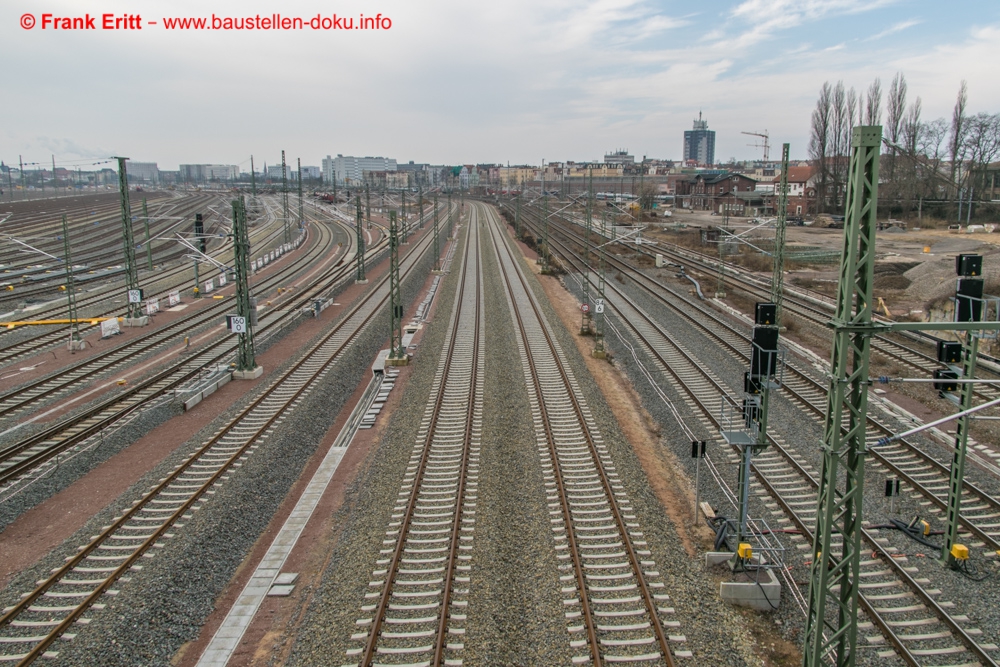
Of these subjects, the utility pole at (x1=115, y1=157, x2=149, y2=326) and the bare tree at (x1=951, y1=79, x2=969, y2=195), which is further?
the bare tree at (x1=951, y1=79, x2=969, y2=195)

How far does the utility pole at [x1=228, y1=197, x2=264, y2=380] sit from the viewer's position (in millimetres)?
22250

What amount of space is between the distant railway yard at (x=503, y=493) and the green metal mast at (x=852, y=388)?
0.05 metres

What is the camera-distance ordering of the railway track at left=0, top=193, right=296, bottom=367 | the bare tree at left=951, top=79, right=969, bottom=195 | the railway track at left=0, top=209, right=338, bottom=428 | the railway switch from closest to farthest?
the railway switch < the railway track at left=0, top=209, right=338, bottom=428 < the railway track at left=0, top=193, right=296, bottom=367 < the bare tree at left=951, top=79, right=969, bottom=195

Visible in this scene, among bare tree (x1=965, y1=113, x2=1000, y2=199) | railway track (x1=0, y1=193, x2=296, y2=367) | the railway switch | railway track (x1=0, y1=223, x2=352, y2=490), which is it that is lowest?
railway track (x1=0, y1=223, x2=352, y2=490)

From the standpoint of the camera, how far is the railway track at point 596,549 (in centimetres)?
917

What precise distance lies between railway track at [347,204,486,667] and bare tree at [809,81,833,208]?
73256mm

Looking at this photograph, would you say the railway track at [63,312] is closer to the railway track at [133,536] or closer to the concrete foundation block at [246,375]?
the concrete foundation block at [246,375]

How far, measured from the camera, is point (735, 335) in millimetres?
28328

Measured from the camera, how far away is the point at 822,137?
78312mm

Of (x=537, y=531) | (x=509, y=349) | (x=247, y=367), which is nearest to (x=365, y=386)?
(x=247, y=367)

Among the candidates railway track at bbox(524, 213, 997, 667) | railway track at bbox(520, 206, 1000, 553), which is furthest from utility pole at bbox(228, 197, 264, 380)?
railway track at bbox(520, 206, 1000, 553)

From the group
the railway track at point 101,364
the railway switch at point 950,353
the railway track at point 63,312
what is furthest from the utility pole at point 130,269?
the railway switch at point 950,353

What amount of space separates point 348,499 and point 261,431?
4.41m

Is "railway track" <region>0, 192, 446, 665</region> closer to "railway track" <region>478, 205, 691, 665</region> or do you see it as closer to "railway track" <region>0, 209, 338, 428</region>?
"railway track" <region>0, 209, 338, 428</region>
